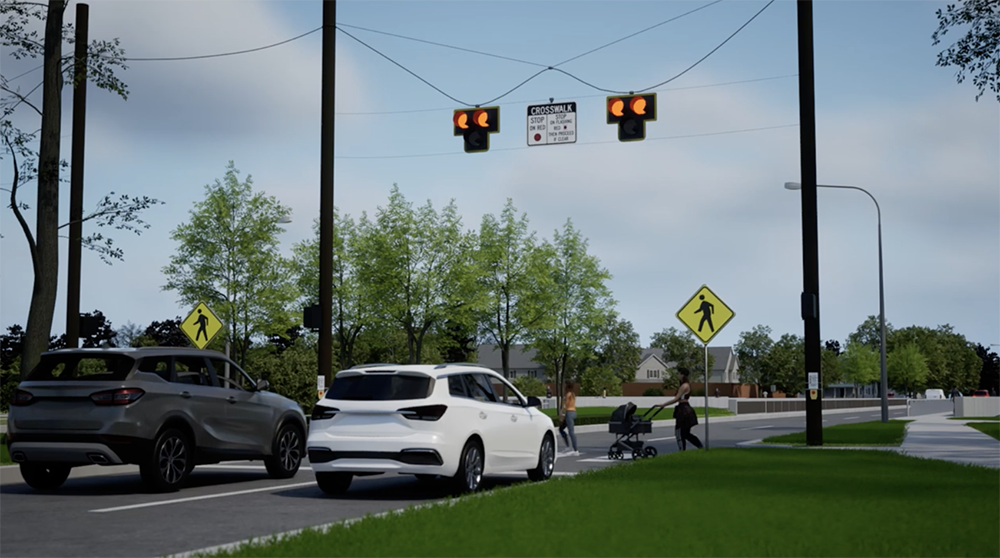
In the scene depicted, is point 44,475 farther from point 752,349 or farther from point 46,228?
point 752,349

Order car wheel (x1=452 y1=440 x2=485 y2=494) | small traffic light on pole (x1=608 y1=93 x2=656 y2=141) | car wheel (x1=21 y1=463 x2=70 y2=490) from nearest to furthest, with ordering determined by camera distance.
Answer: car wheel (x1=452 y1=440 x2=485 y2=494)
car wheel (x1=21 y1=463 x2=70 y2=490)
small traffic light on pole (x1=608 y1=93 x2=656 y2=141)

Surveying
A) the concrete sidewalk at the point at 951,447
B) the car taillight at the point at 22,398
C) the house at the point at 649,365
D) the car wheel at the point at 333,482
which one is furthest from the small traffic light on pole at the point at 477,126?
the house at the point at 649,365

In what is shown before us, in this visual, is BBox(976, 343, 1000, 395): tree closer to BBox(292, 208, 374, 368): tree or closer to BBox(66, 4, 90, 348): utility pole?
BBox(292, 208, 374, 368): tree

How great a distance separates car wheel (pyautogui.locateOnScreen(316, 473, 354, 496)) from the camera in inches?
585

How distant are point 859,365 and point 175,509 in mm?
136672

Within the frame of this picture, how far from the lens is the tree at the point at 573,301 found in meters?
65.1

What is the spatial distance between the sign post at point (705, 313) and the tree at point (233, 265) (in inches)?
1188

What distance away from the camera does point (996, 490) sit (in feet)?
44.2

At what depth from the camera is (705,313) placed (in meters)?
22.3

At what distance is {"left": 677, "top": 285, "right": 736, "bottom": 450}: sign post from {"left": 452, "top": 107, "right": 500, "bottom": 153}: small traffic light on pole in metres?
4.91

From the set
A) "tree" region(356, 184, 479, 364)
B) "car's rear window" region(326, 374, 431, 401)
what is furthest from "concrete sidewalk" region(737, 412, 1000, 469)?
"tree" region(356, 184, 479, 364)

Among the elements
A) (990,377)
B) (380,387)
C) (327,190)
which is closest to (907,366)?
(990,377)

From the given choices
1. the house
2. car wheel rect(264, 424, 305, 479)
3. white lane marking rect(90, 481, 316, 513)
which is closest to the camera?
white lane marking rect(90, 481, 316, 513)

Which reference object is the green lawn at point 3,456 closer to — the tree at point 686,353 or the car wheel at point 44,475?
the car wheel at point 44,475
